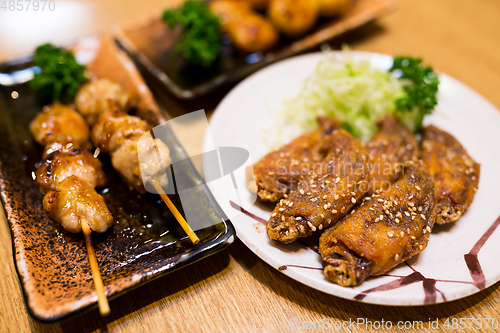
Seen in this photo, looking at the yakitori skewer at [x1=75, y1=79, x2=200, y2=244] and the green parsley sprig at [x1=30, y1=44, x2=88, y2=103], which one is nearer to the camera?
the yakitori skewer at [x1=75, y1=79, x2=200, y2=244]

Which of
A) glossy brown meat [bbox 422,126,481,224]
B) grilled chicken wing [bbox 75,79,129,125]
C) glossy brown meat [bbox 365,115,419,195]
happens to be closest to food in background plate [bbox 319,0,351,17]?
glossy brown meat [bbox 365,115,419,195]

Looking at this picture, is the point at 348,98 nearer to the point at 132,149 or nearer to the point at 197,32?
the point at 197,32

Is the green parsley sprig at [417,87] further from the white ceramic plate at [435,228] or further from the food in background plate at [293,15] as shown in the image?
the food in background plate at [293,15]

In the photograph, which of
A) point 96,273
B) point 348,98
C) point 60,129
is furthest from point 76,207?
point 348,98

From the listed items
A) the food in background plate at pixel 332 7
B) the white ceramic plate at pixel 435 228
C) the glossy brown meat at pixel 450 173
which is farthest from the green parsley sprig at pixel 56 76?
the glossy brown meat at pixel 450 173

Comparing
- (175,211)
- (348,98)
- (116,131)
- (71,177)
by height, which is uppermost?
(116,131)

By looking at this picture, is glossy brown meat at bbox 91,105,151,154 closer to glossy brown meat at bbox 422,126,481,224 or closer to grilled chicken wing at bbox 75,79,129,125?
grilled chicken wing at bbox 75,79,129,125
